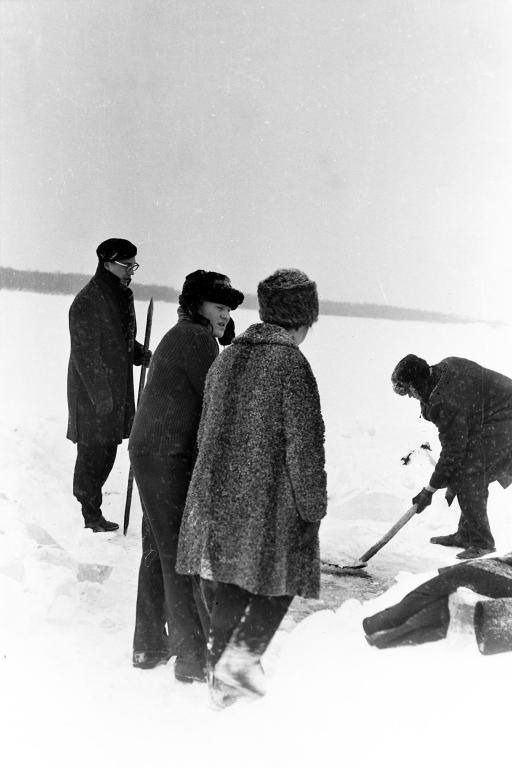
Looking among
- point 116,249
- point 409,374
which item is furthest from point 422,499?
point 116,249

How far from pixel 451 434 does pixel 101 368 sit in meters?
2.39

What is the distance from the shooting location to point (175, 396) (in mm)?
2852

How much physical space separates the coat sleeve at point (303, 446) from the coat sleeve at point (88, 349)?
2742 mm

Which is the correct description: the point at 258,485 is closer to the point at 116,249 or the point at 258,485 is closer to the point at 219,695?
the point at 219,695

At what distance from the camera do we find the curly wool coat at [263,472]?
241 cm

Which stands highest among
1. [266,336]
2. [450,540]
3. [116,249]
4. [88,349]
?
[116,249]

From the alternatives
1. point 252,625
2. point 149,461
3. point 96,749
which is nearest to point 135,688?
point 96,749

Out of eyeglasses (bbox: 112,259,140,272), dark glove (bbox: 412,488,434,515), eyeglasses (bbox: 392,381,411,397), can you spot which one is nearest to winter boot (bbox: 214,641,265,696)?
dark glove (bbox: 412,488,434,515)

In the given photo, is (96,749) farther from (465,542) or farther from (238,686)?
(465,542)

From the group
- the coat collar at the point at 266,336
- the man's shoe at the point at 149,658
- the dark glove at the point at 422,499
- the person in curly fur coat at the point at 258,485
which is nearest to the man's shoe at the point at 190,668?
the man's shoe at the point at 149,658

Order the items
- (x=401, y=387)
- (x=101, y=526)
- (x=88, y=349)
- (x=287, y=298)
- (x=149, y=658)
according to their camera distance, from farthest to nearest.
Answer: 1. (x=101, y=526)
2. (x=88, y=349)
3. (x=401, y=387)
4. (x=149, y=658)
5. (x=287, y=298)

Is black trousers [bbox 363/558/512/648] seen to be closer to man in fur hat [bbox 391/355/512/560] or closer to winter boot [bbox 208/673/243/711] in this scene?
winter boot [bbox 208/673/243/711]

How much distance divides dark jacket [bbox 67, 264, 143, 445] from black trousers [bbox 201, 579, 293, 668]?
2.61 metres

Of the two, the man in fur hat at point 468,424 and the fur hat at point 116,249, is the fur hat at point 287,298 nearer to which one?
the man in fur hat at point 468,424
